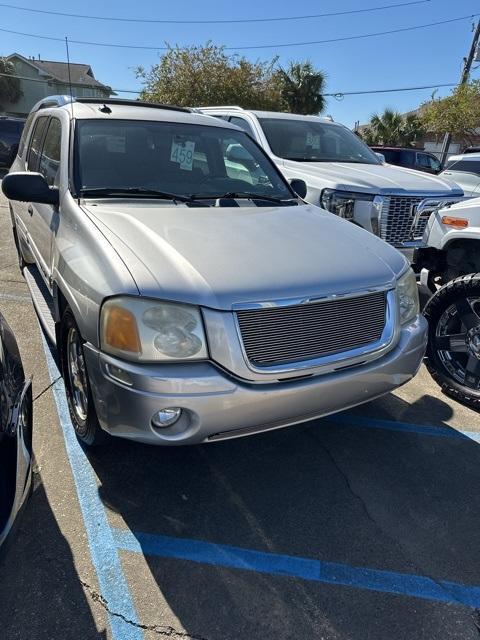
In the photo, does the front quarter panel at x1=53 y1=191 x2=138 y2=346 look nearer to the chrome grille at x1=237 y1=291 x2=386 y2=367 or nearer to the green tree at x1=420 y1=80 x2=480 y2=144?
the chrome grille at x1=237 y1=291 x2=386 y2=367

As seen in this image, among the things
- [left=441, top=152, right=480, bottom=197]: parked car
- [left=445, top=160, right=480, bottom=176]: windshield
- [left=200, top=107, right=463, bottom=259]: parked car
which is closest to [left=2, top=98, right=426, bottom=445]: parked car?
[left=200, top=107, right=463, bottom=259]: parked car

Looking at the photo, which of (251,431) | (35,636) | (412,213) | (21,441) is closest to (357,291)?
(251,431)

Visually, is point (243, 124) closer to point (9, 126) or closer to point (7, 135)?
point (7, 135)

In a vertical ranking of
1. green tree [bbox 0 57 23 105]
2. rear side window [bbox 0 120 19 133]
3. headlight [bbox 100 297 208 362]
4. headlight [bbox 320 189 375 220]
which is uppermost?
green tree [bbox 0 57 23 105]

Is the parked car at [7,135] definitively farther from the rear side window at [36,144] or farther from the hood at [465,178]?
the hood at [465,178]

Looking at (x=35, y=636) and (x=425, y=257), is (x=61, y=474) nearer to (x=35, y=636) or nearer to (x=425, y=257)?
(x=35, y=636)

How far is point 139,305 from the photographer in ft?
7.22

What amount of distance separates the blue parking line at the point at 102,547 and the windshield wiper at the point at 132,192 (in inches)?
58.0

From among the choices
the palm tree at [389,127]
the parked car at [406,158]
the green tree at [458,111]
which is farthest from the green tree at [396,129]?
the parked car at [406,158]

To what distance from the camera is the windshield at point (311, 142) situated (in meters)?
6.61

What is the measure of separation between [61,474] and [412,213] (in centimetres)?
462

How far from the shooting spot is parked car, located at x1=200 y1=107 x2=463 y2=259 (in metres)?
5.48

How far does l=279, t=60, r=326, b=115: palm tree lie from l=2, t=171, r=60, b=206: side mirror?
29816 mm

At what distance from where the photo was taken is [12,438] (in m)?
1.79
